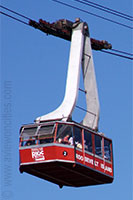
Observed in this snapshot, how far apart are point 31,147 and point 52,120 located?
2164mm

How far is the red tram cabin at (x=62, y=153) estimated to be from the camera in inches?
1619

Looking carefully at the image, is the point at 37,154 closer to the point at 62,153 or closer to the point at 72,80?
the point at 62,153

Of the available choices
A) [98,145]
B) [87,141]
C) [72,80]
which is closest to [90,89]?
[72,80]

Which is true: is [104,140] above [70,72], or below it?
below

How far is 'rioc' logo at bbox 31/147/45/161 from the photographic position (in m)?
41.3

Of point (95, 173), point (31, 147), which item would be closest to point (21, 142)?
point (31, 147)

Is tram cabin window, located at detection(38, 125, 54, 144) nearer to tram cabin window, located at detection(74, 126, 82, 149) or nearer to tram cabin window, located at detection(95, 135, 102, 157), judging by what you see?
tram cabin window, located at detection(74, 126, 82, 149)

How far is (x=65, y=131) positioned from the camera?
136 ft

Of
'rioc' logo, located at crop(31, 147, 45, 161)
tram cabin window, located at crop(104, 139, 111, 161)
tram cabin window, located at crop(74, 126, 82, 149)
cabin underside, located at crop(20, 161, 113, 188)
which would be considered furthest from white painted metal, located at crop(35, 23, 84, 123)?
cabin underside, located at crop(20, 161, 113, 188)

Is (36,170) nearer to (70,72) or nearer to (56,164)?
(56,164)

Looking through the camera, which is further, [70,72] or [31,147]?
[70,72]

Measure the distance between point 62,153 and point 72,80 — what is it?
575cm

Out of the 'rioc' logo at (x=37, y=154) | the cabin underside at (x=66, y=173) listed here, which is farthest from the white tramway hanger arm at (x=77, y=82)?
the cabin underside at (x=66, y=173)

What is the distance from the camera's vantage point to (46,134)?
4162 centimetres
